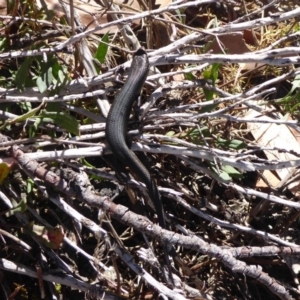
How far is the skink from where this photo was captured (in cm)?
308

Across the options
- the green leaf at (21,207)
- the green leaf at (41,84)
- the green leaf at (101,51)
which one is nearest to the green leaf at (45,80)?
the green leaf at (41,84)

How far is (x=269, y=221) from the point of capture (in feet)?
11.4

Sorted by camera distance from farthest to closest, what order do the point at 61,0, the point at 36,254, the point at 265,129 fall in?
1. the point at 265,129
2. the point at 61,0
3. the point at 36,254

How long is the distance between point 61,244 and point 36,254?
14 cm

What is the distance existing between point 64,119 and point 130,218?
69 cm

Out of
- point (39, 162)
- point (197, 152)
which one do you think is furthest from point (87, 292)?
point (197, 152)

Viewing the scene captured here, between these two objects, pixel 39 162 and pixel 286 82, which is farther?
pixel 286 82

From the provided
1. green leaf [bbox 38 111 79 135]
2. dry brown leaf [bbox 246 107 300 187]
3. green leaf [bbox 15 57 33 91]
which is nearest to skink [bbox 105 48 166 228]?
green leaf [bbox 38 111 79 135]

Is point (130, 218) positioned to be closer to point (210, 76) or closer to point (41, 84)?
point (41, 84)

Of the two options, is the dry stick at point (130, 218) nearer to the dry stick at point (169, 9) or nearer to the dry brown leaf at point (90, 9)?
the dry stick at point (169, 9)

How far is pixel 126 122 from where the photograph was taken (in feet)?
10.6

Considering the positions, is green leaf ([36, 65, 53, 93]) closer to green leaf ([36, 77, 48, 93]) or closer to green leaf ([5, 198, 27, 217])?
green leaf ([36, 77, 48, 93])

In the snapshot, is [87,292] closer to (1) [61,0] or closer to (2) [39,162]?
(2) [39,162]

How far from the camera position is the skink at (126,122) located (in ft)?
10.1
